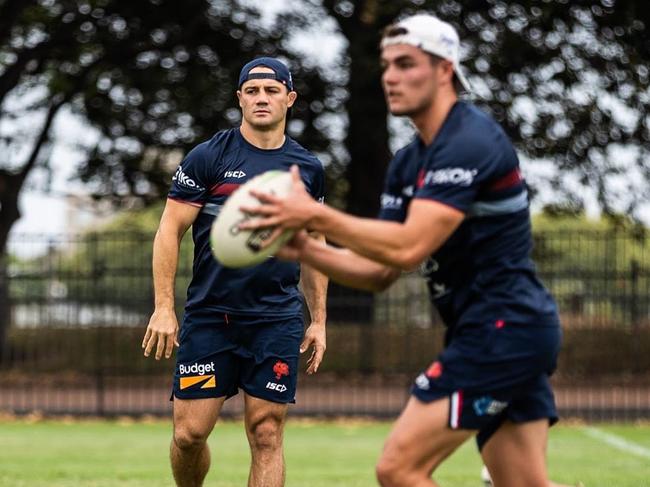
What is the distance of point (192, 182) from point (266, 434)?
1527mm

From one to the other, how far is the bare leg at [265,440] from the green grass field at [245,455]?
383 cm

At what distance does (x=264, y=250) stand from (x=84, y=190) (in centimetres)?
2575

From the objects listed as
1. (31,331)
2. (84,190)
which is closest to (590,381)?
(31,331)

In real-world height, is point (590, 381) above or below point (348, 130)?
below

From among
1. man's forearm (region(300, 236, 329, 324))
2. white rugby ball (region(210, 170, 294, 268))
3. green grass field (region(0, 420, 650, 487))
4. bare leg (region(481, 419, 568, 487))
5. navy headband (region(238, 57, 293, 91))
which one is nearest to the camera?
white rugby ball (region(210, 170, 294, 268))

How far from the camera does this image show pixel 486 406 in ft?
17.9

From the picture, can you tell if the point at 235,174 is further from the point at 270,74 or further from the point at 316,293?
the point at 316,293

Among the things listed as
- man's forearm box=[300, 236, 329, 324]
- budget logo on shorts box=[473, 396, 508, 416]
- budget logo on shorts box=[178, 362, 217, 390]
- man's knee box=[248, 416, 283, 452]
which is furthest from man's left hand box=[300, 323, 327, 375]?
budget logo on shorts box=[473, 396, 508, 416]

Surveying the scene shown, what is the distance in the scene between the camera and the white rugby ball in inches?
208

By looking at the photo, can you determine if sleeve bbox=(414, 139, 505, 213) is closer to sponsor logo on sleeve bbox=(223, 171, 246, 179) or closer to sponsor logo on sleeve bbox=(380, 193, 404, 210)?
sponsor logo on sleeve bbox=(380, 193, 404, 210)

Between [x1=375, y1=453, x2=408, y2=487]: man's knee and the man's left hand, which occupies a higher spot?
the man's left hand

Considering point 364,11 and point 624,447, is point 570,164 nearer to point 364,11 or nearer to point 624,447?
point 364,11

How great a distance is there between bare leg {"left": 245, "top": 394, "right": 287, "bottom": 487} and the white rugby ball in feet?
8.97

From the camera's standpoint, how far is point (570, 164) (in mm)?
26469
